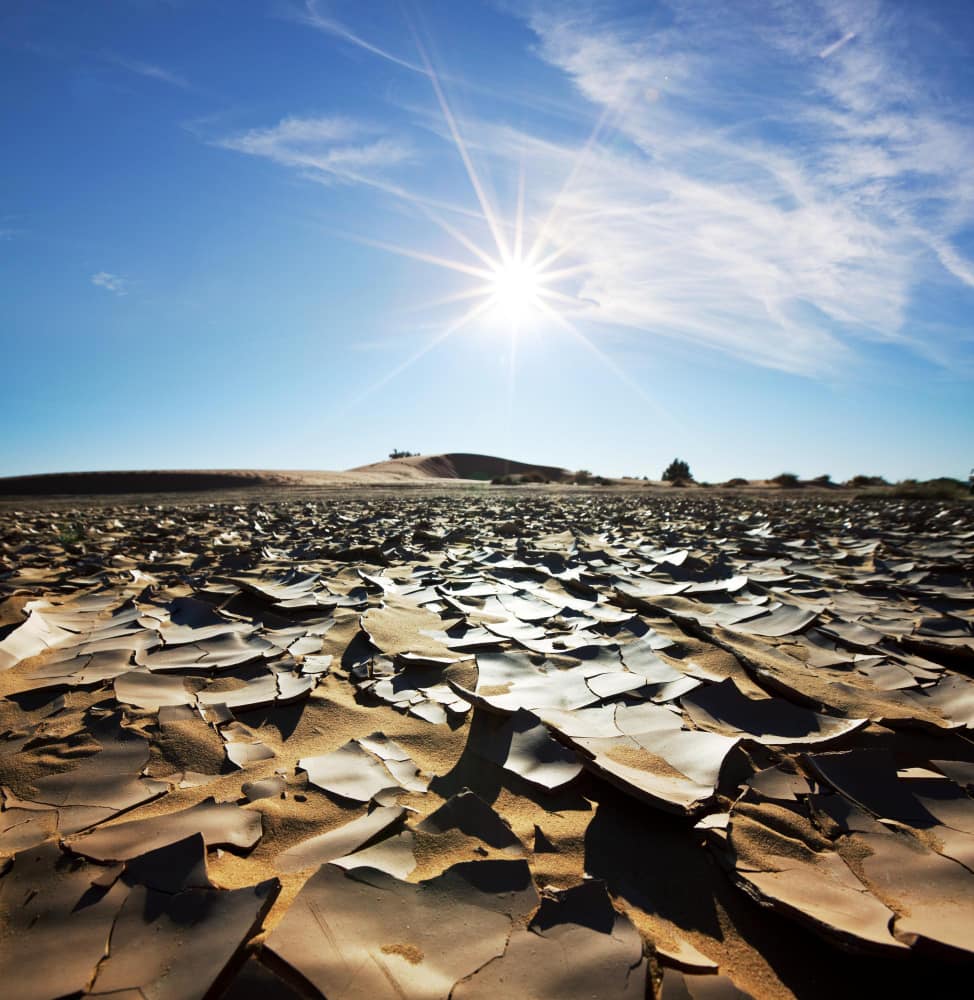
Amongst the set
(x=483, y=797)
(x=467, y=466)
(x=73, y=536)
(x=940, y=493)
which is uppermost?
(x=467, y=466)

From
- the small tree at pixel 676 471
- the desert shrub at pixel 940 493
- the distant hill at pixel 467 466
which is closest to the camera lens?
the desert shrub at pixel 940 493

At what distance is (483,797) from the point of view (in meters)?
0.90

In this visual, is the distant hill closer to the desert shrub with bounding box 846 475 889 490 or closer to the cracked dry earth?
the desert shrub with bounding box 846 475 889 490

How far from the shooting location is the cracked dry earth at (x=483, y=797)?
0.58 meters

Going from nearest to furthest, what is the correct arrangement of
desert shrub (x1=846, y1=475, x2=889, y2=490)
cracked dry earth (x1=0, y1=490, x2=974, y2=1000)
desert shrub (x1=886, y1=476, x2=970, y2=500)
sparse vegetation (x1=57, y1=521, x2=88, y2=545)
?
cracked dry earth (x1=0, y1=490, x2=974, y2=1000) < sparse vegetation (x1=57, y1=521, x2=88, y2=545) < desert shrub (x1=886, y1=476, x2=970, y2=500) < desert shrub (x1=846, y1=475, x2=889, y2=490)

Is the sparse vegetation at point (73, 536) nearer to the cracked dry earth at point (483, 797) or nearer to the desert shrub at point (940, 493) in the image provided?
the cracked dry earth at point (483, 797)

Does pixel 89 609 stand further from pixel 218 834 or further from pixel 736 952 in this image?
pixel 736 952

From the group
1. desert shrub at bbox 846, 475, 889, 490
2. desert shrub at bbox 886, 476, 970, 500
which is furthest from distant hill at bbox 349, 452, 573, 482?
desert shrub at bbox 886, 476, 970, 500

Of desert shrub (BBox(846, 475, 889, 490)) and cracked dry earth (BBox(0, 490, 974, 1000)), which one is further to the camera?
desert shrub (BBox(846, 475, 889, 490))

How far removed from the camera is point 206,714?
114cm

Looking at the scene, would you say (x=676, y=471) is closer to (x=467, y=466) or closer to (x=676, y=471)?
(x=676, y=471)

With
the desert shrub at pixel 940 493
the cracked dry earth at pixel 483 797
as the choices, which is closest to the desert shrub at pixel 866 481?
the desert shrub at pixel 940 493

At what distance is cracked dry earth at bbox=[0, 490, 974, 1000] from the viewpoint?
58 cm

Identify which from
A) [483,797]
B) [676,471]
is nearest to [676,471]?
[676,471]
